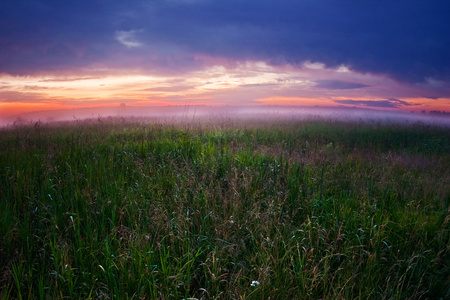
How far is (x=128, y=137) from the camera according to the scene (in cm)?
888

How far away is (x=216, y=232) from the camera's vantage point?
10.0ft

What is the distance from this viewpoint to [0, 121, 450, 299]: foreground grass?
2438 mm

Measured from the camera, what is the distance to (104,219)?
138 inches

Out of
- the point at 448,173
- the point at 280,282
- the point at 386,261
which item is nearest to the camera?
the point at 280,282

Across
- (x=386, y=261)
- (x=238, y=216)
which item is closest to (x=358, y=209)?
(x=386, y=261)

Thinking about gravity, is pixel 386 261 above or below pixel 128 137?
below

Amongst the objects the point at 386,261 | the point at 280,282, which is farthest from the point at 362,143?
the point at 280,282

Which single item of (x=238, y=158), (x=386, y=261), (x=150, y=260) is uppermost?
(x=238, y=158)

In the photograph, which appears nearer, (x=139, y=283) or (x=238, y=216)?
(x=139, y=283)

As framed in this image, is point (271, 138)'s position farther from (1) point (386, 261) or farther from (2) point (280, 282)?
(2) point (280, 282)

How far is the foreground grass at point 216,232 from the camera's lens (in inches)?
96.0

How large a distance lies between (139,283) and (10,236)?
6.05 ft

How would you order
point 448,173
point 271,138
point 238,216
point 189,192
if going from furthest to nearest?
point 271,138 < point 448,173 < point 189,192 < point 238,216

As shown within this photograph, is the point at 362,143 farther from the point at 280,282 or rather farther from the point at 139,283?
the point at 139,283
